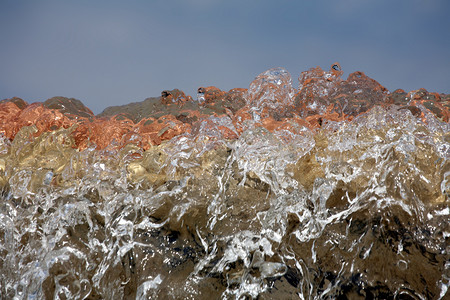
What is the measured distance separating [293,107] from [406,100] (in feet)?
1.62

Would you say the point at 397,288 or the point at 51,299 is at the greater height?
the point at 397,288

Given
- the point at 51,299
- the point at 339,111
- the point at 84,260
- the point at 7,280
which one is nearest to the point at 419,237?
the point at 339,111

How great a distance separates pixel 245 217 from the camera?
1.20 metres

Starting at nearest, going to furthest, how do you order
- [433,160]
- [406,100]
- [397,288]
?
[397,288], [433,160], [406,100]

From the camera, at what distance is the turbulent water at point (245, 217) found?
107cm

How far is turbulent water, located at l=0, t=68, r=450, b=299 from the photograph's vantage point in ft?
3.51

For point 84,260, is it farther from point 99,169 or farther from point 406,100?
point 406,100

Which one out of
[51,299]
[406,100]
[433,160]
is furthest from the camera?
[406,100]

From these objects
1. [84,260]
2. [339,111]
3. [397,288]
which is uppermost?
[339,111]

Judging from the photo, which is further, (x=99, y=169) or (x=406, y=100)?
(x=406, y=100)

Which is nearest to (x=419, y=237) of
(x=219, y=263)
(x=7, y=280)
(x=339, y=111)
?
(x=219, y=263)

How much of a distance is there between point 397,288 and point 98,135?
1197 mm

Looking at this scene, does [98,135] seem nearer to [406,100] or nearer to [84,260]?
[84,260]

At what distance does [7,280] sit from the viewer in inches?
51.9
